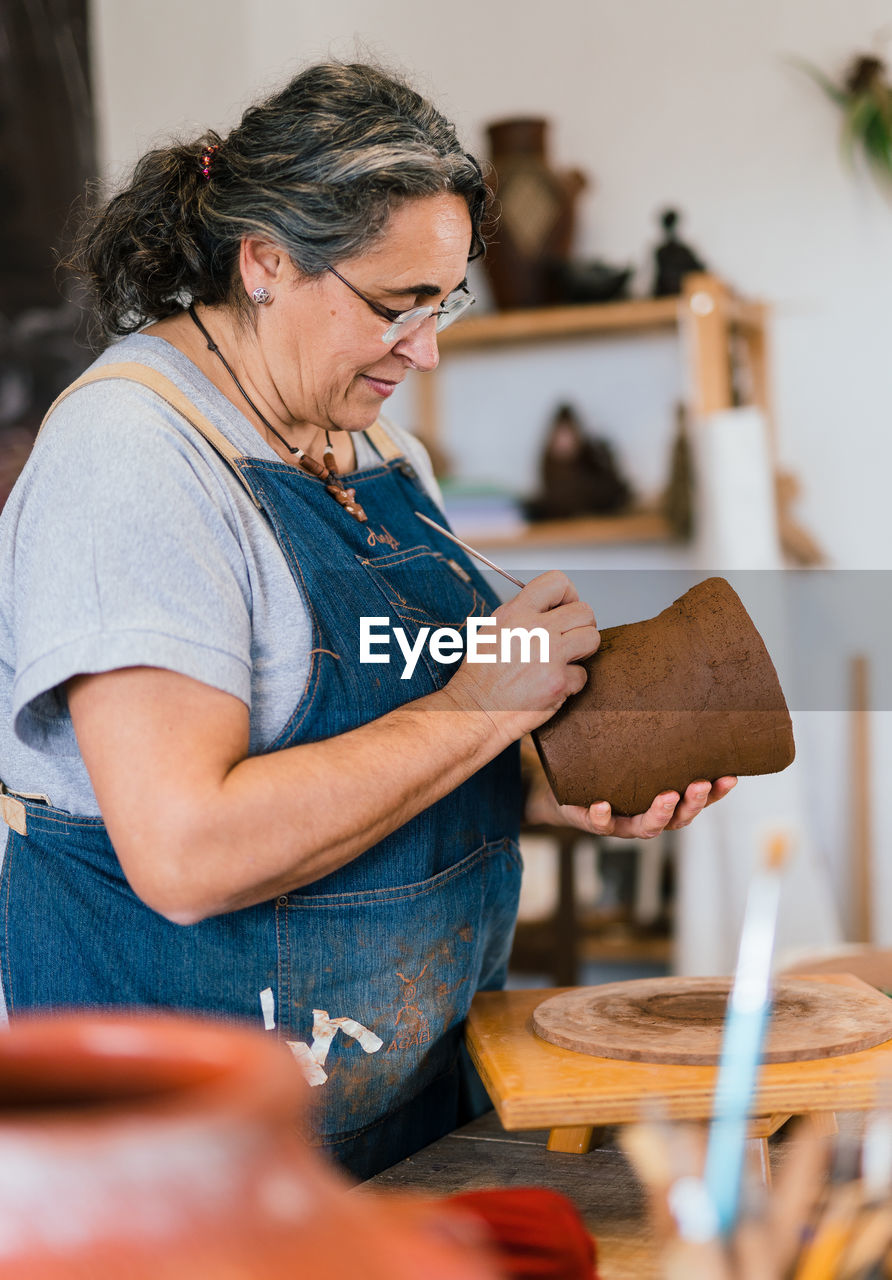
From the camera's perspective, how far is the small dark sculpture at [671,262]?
3.17m

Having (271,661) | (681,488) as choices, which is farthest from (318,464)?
(681,488)

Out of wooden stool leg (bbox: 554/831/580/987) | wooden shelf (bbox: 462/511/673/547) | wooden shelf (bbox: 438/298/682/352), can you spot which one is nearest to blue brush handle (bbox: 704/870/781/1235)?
wooden stool leg (bbox: 554/831/580/987)

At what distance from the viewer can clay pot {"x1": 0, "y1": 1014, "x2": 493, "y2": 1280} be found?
39cm

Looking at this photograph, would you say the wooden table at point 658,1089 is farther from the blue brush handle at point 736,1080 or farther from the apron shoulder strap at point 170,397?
the apron shoulder strap at point 170,397

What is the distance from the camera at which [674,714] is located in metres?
1.13

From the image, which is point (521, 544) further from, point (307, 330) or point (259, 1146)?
point (259, 1146)

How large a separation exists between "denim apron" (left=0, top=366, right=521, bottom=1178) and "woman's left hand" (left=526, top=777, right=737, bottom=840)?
0.34ft

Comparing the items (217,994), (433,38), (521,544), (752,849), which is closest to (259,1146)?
(217,994)

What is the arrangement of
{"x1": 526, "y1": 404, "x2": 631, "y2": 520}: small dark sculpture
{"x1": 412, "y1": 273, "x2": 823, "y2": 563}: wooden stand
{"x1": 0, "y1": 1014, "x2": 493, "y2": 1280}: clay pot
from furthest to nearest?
{"x1": 526, "y1": 404, "x2": 631, "y2": 520}: small dark sculpture
{"x1": 412, "y1": 273, "x2": 823, "y2": 563}: wooden stand
{"x1": 0, "y1": 1014, "x2": 493, "y2": 1280}: clay pot

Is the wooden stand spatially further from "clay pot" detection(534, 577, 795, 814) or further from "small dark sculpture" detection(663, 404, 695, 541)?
"clay pot" detection(534, 577, 795, 814)

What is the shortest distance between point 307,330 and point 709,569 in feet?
6.20

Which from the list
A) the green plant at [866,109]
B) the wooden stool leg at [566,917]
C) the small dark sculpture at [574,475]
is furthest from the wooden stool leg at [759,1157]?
the green plant at [866,109]

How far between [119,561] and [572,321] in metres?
2.51

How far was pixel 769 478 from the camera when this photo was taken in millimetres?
2879
